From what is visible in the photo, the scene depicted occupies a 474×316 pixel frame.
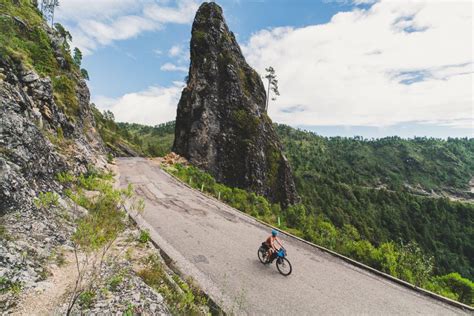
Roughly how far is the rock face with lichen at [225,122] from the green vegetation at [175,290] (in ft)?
82.9

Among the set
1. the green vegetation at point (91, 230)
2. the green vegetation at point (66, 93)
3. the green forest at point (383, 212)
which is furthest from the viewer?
the green vegetation at point (66, 93)

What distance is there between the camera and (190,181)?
24.5 m

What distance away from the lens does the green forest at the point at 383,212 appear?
10.4m

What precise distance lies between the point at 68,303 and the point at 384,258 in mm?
11286

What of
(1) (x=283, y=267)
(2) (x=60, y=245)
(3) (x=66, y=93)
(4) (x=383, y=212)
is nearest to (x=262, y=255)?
(1) (x=283, y=267)

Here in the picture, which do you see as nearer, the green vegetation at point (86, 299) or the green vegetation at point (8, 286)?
the green vegetation at point (8, 286)

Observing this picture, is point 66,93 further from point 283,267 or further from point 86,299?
point 283,267

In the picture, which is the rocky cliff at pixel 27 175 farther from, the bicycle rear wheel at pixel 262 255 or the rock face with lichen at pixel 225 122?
the rock face with lichen at pixel 225 122

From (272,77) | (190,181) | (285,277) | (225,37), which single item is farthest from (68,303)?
(272,77)

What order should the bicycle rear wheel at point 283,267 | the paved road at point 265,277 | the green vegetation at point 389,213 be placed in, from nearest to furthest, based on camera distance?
the paved road at point 265,277 < the bicycle rear wheel at point 283,267 < the green vegetation at point 389,213

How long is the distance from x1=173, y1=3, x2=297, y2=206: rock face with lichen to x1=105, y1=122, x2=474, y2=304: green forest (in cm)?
507

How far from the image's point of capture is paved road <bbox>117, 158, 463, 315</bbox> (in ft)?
23.9

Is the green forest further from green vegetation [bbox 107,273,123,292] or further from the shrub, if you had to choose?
the shrub

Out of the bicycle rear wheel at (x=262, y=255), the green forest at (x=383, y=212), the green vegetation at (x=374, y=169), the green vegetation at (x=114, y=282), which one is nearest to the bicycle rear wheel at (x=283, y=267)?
the bicycle rear wheel at (x=262, y=255)
